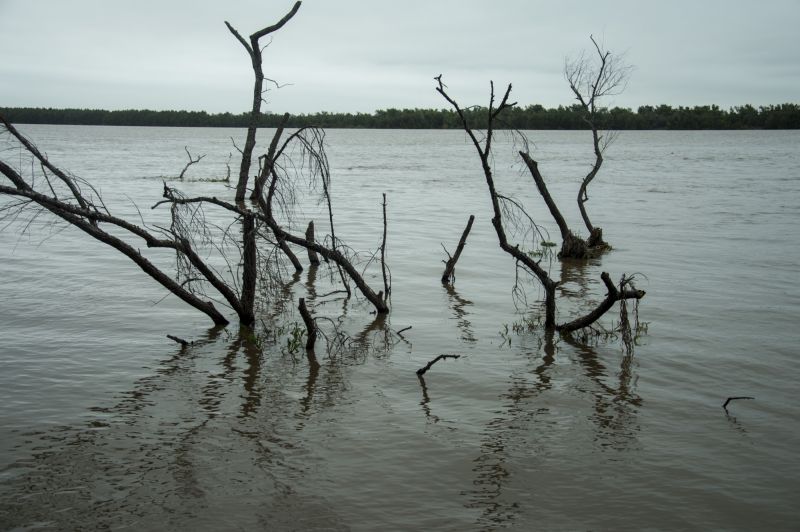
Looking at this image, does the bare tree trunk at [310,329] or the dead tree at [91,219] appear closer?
the dead tree at [91,219]

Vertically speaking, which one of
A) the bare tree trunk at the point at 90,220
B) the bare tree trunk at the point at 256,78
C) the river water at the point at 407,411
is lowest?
the river water at the point at 407,411

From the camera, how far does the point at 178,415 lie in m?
8.11

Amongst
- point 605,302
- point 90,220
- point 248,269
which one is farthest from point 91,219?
point 605,302

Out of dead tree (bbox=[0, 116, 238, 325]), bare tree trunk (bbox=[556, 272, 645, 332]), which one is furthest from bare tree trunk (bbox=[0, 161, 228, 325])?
bare tree trunk (bbox=[556, 272, 645, 332])

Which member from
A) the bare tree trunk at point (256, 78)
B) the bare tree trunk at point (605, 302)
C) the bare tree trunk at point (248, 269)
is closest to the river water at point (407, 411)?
the bare tree trunk at point (605, 302)

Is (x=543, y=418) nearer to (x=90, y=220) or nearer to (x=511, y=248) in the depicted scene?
(x=511, y=248)

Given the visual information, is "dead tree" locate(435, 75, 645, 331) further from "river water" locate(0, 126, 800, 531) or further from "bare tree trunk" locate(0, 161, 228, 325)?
"bare tree trunk" locate(0, 161, 228, 325)

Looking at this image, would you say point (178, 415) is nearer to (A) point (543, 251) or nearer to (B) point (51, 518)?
(B) point (51, 518)

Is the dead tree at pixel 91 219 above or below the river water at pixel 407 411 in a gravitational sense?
above

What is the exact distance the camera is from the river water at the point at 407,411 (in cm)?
632

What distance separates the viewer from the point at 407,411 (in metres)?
8.40

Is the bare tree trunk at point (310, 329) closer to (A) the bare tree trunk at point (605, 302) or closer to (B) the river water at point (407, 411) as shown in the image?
(B) the river water at point (407, 411)

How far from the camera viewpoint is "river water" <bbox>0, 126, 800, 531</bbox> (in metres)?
6.32

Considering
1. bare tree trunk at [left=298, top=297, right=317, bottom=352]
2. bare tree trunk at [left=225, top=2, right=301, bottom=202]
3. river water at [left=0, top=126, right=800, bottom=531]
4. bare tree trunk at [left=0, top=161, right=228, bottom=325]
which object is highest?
bare tree trunk at [left=225, top=2, right=301, bottom=202]
